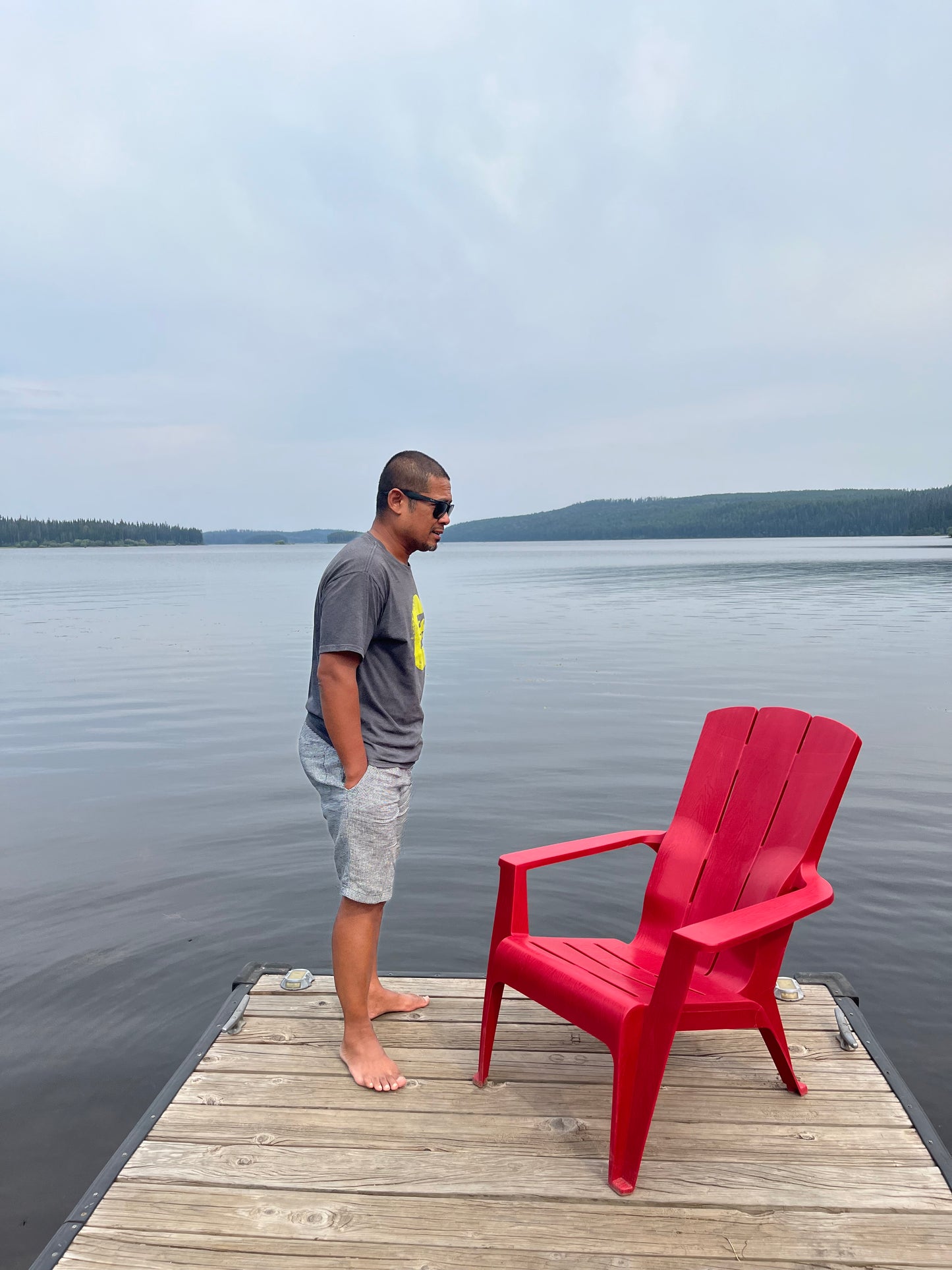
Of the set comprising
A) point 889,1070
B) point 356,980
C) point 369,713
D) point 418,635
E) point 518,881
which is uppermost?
point 418,635

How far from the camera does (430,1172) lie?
2.63m

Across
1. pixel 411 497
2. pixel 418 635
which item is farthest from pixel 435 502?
pixel 418 635

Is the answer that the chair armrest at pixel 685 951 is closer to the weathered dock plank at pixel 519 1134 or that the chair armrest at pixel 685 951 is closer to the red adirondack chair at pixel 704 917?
the red adirondack chair at pixel 704 917

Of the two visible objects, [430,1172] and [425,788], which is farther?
[425,788]

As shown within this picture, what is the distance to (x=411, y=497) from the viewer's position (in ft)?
10.6

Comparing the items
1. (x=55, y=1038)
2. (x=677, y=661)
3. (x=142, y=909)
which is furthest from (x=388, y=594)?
(x=677, y=661)

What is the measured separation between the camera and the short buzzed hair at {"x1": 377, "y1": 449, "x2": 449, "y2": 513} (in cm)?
322

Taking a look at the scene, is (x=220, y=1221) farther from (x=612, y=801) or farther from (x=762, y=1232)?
(x=612, y=801)

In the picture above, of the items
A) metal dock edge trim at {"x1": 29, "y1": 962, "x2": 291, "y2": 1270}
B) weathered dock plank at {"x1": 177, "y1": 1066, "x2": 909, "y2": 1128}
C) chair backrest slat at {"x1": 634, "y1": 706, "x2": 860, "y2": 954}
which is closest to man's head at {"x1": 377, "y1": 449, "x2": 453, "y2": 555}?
chair backrest slat at {"x1": 634, "y1": 706, "x2": 860, "y2": 954}

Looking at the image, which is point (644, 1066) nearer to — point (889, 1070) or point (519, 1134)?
point (519, 1134)

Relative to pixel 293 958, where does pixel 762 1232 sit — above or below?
above

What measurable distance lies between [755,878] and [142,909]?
4359 millimetres

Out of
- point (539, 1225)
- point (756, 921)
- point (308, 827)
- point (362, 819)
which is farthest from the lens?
point (308, 827)

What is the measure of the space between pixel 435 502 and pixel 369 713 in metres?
0.78
